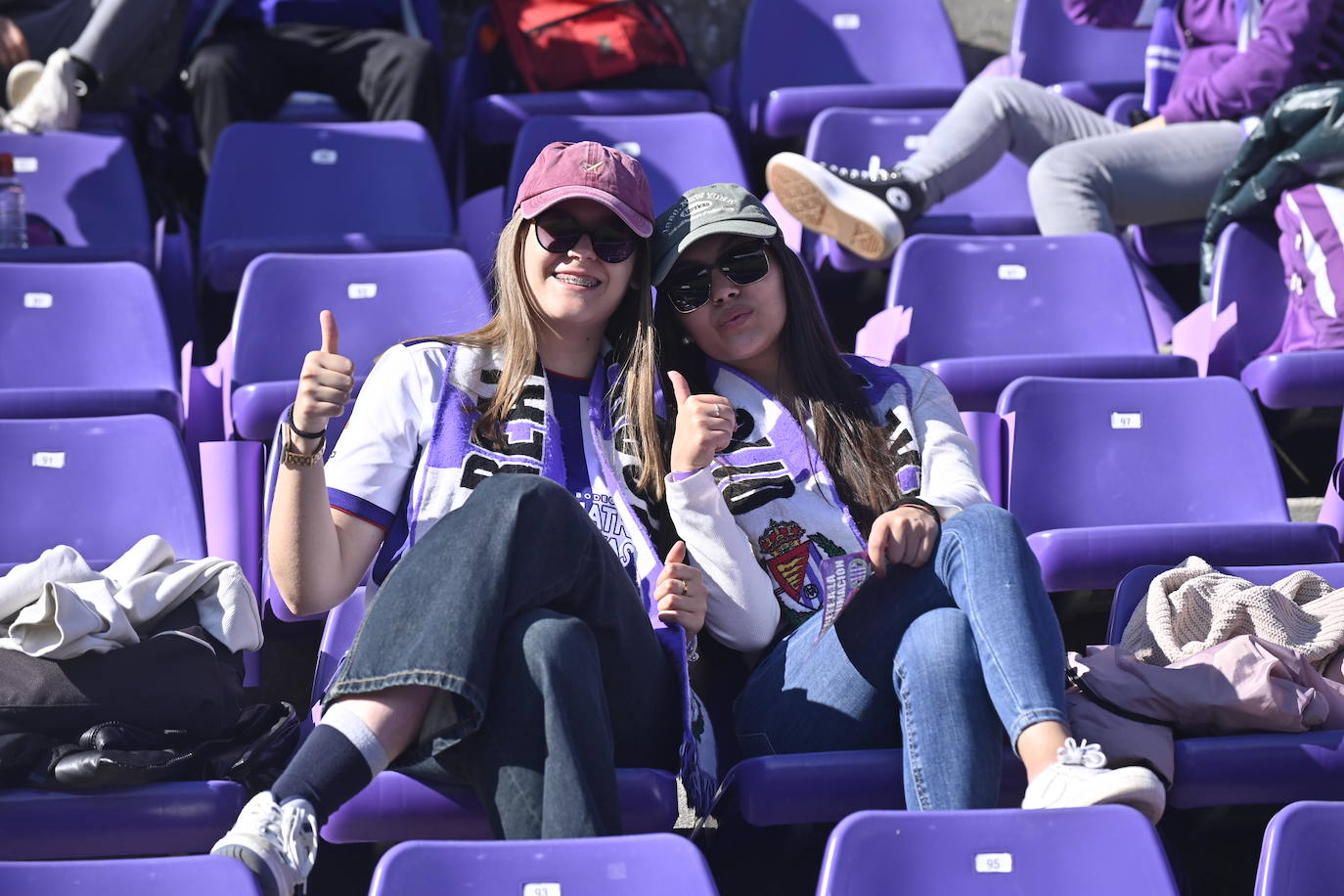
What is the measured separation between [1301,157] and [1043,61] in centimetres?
147

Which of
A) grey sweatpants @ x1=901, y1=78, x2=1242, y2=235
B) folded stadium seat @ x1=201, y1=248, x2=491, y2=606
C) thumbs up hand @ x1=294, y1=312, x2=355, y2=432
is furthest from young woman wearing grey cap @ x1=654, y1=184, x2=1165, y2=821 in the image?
grey sweatpants @ x1=901, y1=78, x2=1242, y2=235

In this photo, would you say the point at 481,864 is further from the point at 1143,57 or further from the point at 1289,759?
the point at 1143,57

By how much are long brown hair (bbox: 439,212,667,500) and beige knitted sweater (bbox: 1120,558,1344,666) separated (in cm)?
65

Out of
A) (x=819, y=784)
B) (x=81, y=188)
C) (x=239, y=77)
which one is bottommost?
(x=81, y=188)

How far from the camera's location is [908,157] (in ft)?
12.8

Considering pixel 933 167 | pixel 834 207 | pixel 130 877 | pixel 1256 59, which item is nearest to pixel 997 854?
pixel 130 877

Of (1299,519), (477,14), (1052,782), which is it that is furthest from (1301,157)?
(477,14)

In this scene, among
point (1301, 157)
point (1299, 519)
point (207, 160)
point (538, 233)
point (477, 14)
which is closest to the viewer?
point (538, 233)

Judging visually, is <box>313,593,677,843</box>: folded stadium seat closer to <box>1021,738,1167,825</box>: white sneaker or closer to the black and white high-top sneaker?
<box>1021,738,1167,825</box>: white sneaker

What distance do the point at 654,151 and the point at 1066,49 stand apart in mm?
1372

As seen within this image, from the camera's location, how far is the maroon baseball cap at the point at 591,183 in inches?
85.6

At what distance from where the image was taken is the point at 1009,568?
1.91 metres

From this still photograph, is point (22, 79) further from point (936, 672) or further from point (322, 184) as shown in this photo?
point (936, 672)

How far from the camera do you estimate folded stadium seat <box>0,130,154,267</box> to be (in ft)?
12.0
